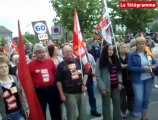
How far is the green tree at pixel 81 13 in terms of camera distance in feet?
117

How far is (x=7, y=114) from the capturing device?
19.5 ft

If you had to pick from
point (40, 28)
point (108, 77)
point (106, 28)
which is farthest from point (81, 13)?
point (108, 77)

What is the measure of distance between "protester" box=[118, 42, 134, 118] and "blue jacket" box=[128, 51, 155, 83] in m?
0.50

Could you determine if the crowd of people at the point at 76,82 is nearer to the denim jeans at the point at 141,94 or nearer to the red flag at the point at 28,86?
the denim jeans at the point at 141,94

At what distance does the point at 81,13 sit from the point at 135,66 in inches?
1074

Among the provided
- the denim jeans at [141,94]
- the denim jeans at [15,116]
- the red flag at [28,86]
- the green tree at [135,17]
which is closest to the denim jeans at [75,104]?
the red flag at [28,86]

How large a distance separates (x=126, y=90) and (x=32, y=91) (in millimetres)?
3053

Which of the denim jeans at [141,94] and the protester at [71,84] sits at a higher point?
the protester at [71,84]

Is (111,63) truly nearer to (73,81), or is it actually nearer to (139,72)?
(139,72)

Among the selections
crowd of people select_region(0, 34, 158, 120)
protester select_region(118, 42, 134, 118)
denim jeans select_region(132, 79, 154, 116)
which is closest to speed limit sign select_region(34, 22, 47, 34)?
crowd of people select_region(0, 34, 158, 120)

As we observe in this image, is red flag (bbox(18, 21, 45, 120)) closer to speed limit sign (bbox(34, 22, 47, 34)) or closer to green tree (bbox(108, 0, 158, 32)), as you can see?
speed limit sign (bbox(34, 22, 47, 34))

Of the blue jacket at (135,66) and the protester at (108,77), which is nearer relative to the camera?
the protester at (108,77)

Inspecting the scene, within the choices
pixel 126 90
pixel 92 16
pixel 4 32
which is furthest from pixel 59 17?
pixel 4 32

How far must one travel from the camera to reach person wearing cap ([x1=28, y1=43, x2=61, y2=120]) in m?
7.56
